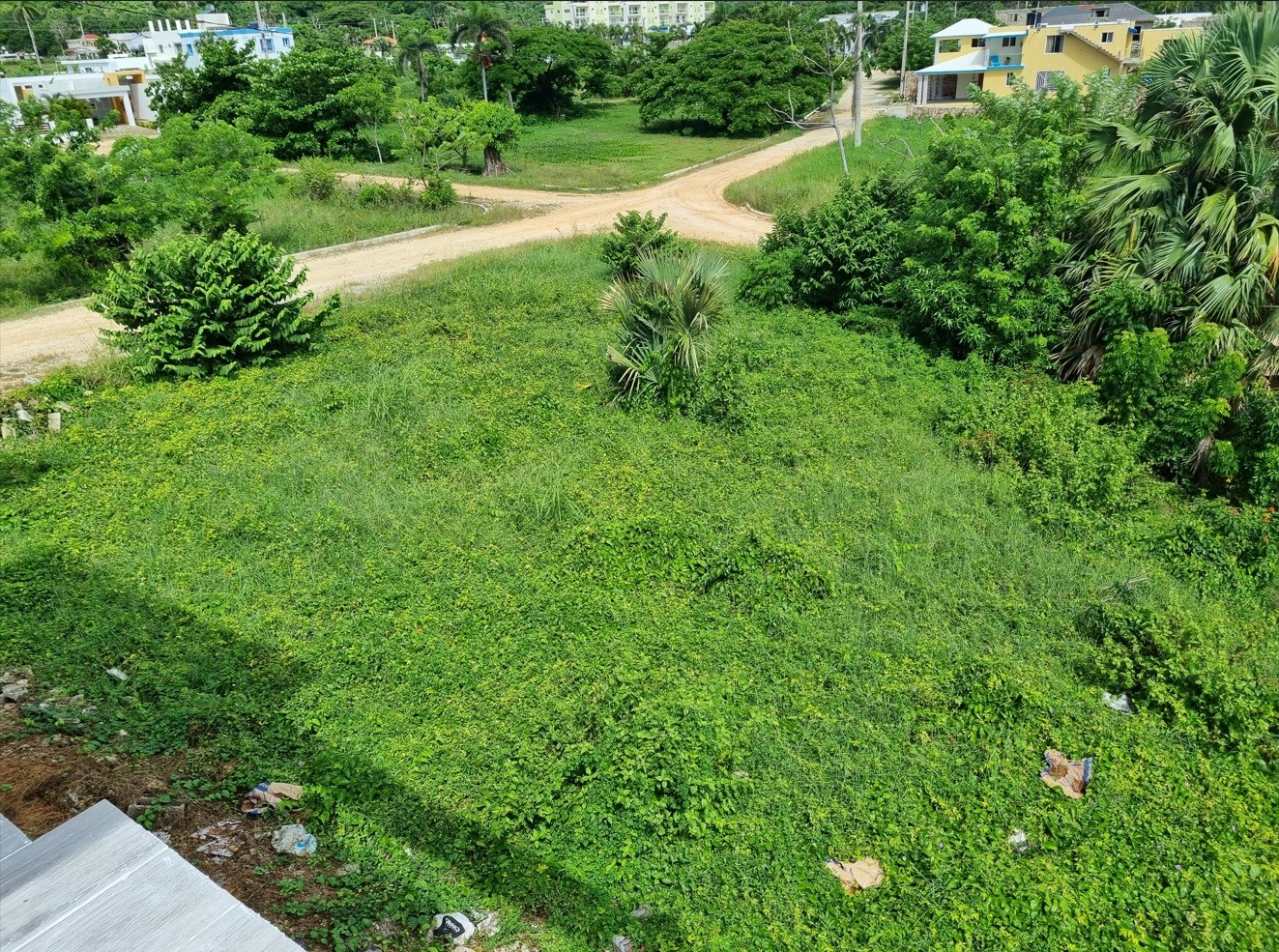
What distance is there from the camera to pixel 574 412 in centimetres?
1086

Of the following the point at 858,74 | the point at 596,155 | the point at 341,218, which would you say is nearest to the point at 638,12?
the point at 596,155

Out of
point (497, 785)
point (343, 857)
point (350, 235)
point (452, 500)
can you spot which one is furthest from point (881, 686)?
point (350, 235)

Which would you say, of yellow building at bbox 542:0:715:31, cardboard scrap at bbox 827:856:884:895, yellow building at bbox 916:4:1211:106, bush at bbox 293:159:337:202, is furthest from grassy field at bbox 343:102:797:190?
yellow building at bbox 542:0:715:31

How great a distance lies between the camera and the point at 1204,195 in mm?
10352

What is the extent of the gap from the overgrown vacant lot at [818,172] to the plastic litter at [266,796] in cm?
1406

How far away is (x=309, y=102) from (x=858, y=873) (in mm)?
31386

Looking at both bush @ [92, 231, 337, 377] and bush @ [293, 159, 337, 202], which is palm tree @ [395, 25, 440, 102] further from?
bush @ [92, 231, 337, 377]

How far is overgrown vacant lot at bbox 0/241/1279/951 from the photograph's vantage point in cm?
506

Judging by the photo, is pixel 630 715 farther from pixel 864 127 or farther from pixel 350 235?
pixel 864 127

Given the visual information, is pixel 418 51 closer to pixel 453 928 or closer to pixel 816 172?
pixel 816 172

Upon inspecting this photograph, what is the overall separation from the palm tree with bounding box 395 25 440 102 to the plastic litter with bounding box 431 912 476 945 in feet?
147

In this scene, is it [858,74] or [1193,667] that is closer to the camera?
[1193,667]

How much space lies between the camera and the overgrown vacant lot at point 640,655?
5.06 m

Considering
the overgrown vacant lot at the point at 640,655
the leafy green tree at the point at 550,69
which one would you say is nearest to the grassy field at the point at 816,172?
the overgrown vacant lot at the point at 640,655
